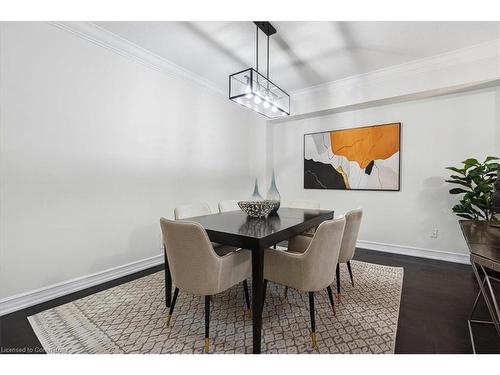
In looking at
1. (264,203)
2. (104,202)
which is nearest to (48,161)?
(104,202)

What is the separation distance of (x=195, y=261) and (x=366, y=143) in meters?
3.27

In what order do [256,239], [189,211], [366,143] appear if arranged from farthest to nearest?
[366,143] < [189,211] < [256,239]

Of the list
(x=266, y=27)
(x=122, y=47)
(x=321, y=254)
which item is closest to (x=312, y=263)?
(x=321, y=254)

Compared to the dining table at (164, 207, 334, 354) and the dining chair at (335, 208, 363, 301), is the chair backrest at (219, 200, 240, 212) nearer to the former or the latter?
the dining table at (164, 207, 334, 354)

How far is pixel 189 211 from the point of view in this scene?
2510mm

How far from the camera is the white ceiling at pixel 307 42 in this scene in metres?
2.37

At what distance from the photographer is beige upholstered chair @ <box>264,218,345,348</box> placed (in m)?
1.50

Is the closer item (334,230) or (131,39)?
(334,230)

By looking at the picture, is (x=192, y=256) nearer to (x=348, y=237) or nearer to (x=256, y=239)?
(x=256, y=239)

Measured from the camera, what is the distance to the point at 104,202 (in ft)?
8.27

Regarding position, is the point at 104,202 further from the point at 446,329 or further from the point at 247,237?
the point at 446,329

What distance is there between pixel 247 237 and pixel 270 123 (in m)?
3.52

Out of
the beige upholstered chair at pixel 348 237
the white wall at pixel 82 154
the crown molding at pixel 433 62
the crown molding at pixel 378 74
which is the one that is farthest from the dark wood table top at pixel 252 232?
the crown molding at pixel 433 62

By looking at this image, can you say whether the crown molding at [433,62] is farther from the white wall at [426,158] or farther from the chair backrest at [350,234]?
the chair backrest at [350,234]
